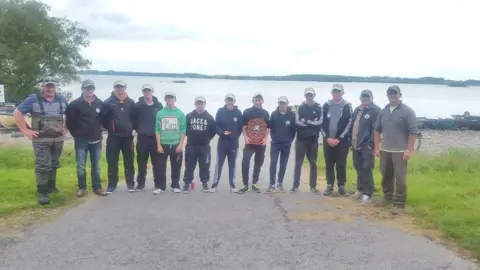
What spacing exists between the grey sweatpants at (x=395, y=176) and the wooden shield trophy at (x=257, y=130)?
7.15 feet

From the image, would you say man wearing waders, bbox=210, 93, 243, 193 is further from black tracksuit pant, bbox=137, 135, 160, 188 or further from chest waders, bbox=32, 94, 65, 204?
chest waders, bbox=32, 94, 65, 204

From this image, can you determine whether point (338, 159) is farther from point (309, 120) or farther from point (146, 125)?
point (146, 125)

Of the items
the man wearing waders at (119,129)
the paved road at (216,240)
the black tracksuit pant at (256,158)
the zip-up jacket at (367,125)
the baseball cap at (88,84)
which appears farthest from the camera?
the black tracksuit pant at (256,158)

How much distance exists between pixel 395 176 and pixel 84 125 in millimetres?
4820

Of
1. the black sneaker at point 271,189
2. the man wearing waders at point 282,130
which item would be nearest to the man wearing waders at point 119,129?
the black sneaker at point 271,189

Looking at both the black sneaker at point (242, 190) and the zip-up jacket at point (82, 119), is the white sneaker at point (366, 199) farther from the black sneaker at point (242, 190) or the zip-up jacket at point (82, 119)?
the zip-up jacket at point (82, 119)

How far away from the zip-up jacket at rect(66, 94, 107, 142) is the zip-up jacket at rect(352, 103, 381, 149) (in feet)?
13.9

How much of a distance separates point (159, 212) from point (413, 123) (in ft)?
12.5

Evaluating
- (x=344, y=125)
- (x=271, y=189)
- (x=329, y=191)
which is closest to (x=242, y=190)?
(x=271, y=189)

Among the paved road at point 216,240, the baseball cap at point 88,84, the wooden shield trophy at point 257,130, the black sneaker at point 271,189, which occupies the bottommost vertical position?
the black sneaker at point 271,189

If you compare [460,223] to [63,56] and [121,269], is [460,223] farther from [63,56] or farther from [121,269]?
[63,56]

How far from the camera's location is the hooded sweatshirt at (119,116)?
8.65 m

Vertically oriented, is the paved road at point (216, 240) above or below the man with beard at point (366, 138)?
below

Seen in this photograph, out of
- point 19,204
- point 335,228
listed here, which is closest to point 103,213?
point 19,204
